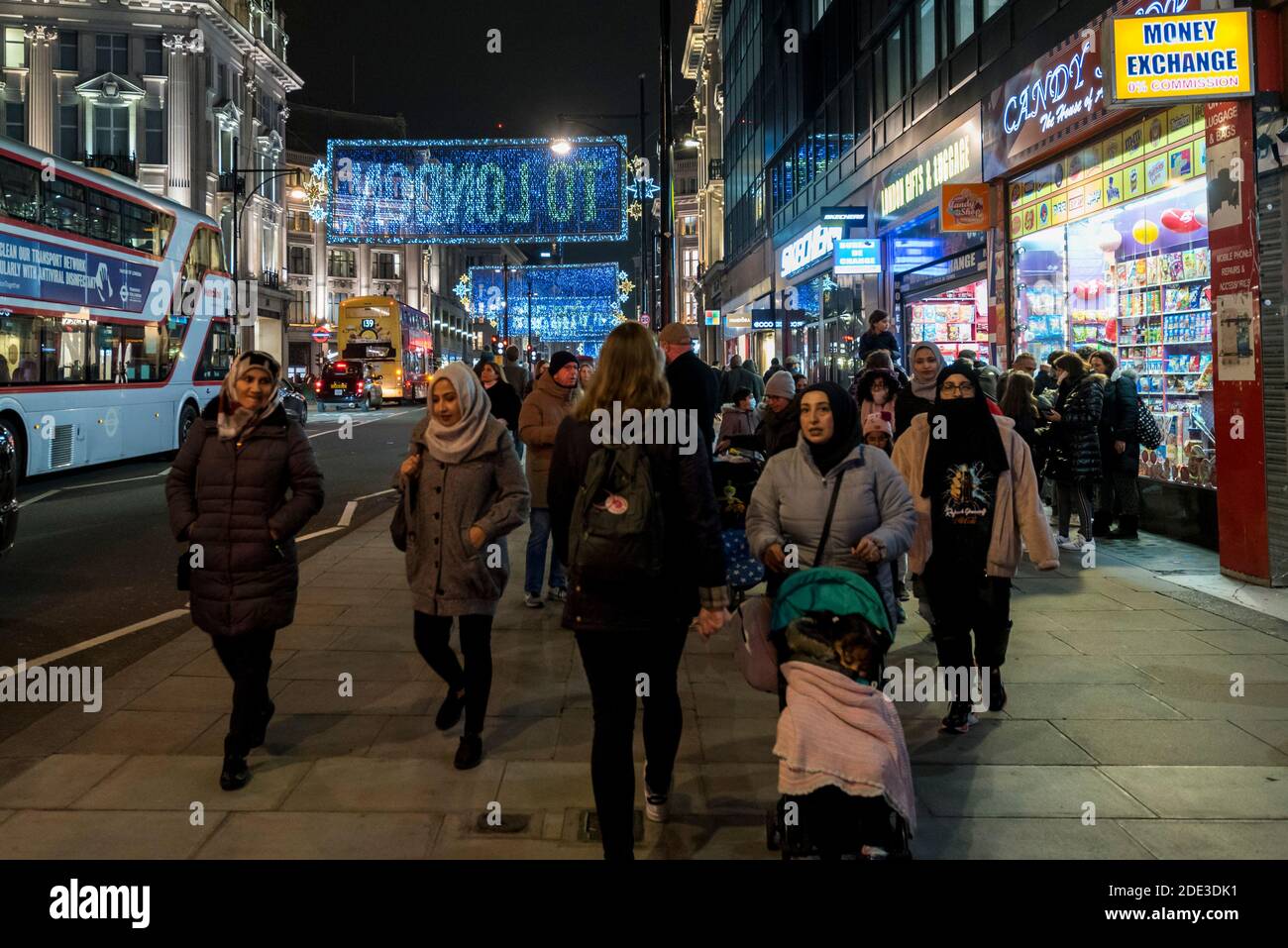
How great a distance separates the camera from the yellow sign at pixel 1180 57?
8562mm

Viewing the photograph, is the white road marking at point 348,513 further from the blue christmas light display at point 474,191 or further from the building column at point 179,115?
the building column at point 179,115

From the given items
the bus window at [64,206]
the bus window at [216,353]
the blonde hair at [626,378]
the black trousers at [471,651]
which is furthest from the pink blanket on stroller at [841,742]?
the bus window at [216,353]

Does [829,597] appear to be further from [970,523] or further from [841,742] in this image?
[970,523]

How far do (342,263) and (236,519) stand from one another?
80.1 meters

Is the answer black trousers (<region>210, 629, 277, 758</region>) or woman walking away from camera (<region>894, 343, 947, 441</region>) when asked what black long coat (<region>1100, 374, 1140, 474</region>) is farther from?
black trousers (<region>210, 629, 277, 758</region>)

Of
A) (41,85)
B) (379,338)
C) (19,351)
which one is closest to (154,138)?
(41,85)

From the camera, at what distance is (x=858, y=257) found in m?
19.9

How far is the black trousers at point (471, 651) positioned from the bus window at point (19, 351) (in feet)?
41.8

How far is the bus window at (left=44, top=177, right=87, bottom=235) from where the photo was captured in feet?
52.5

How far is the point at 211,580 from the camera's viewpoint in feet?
15.9

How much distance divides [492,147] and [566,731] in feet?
65.4

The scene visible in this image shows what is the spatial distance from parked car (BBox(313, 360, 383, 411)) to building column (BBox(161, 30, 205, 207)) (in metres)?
14.1
